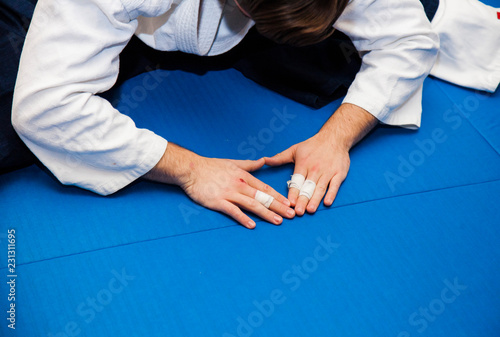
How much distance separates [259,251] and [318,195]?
211mm

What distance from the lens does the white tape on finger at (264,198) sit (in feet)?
3.94

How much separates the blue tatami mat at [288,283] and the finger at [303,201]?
26 mm

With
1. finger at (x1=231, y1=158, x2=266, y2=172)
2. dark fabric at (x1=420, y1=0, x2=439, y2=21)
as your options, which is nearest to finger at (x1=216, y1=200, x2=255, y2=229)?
finger at (x1=231, y1=158, x2=266, y2=172)

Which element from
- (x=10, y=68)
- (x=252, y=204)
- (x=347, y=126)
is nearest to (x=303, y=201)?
(x=252, y=204)

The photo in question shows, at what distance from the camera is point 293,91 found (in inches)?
59.9

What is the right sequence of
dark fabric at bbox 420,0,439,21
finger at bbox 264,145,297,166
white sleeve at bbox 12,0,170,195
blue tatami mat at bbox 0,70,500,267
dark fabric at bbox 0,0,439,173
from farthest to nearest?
dark fabric at bbox 420,0,439,21 < dark fabric at bbox 0,0,439,173 < finger at bbox 264,145,297,166 < blue tatami mat at bbox 0,70,500,267 < white sleeve at bbox 12,0,170,195

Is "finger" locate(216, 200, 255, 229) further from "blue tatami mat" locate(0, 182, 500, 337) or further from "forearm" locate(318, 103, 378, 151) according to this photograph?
"forearm" locate(318, 103, 378, 151)

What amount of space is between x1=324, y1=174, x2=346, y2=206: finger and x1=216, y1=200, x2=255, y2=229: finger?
208mm

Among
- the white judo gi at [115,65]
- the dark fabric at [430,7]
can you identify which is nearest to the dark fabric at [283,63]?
the dark fabric at [430,7]

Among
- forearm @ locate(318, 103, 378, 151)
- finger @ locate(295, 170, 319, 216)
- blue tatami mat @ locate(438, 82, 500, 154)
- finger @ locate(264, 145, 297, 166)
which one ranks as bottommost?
blue tatami mat @ locate(438, 82, 500, 154)

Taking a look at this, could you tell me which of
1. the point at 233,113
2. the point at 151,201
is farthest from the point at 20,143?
the point at 233,113

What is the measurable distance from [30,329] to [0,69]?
0.62 m

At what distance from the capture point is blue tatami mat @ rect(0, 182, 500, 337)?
3.42 feet

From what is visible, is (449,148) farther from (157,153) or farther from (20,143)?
(20,143)
